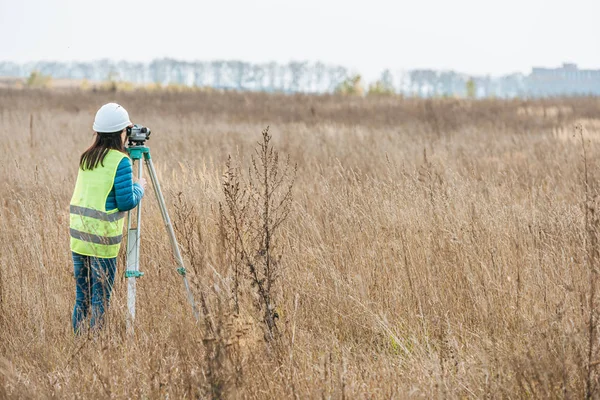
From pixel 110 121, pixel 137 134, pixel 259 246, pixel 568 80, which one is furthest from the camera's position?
pixel 568 80

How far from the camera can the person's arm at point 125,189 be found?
3.39 meters

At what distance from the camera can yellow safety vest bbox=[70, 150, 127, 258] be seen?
3.43 m

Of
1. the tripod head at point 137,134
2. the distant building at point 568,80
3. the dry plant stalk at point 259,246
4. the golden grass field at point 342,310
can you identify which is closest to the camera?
the golden grass field at point 342,310

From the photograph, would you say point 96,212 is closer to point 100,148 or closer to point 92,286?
point 100,148

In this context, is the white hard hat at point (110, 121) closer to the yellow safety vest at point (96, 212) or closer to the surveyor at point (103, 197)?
the surveyor at point (103, 197)

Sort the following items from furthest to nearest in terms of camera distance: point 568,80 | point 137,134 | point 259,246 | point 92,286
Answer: point 568,80 → point 259,246 → point 92,286 → point 137,134

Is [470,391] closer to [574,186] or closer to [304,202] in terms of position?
[304,202]

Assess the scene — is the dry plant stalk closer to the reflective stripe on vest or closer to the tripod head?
the tripod head

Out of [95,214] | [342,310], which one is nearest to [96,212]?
[95,214]

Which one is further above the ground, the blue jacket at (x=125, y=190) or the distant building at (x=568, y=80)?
the distant building at (x=568, y=80)

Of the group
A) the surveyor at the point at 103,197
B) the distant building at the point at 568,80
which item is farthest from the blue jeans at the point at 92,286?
the distant building at the point at 568,80

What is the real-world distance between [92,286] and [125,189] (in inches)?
27.1

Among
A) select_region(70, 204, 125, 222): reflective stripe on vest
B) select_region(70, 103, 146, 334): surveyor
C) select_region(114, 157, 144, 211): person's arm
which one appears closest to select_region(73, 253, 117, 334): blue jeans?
select_region(70, 103, 146, 334): surveyor

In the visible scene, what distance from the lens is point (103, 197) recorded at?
343 cm
